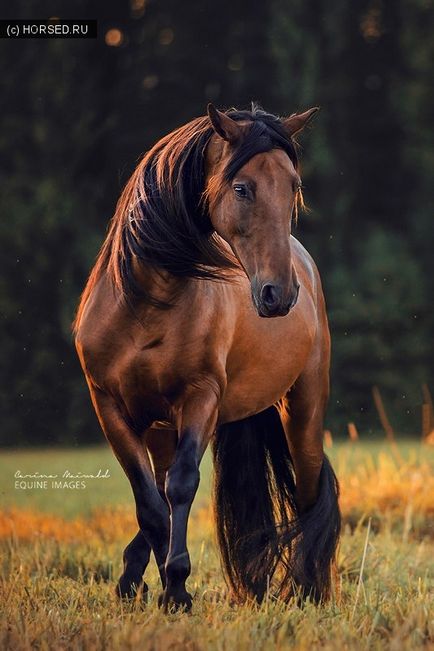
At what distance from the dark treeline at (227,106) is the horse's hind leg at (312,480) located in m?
8.56

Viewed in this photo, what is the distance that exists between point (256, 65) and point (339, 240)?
2.69 metres

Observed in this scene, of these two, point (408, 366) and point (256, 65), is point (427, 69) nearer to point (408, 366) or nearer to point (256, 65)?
point (256, 65)

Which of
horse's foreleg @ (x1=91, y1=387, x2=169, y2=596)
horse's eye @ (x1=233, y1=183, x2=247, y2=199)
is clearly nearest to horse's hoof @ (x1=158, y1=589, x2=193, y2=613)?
horse's foreleg @ (x1=91, y1=387, x2=169, y2=596)

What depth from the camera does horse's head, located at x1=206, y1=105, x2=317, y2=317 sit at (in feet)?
14.0

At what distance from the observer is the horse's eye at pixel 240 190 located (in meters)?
4.47

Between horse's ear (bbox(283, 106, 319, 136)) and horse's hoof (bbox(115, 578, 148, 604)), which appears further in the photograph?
horse's hoof (bbox(115, 578, 148, 604))

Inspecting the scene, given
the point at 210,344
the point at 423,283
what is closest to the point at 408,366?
the point at 423,283

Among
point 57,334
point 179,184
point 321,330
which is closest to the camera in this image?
point 179,184

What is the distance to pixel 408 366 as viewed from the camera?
16750mm

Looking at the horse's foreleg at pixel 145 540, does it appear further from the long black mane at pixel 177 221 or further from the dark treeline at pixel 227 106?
the dark treeline at pixel 227 106

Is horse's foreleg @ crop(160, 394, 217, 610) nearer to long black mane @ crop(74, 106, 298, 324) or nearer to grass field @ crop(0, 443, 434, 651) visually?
grass field @ crop(0, 443, 434, 651)

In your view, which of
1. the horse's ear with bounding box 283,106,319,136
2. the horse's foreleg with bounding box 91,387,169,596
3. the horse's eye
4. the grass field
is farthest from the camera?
the horse's foreleg with bounding box 91,387,169,596

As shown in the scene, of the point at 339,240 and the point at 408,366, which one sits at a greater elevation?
the point at 339,240

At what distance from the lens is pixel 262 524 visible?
19.3ft
